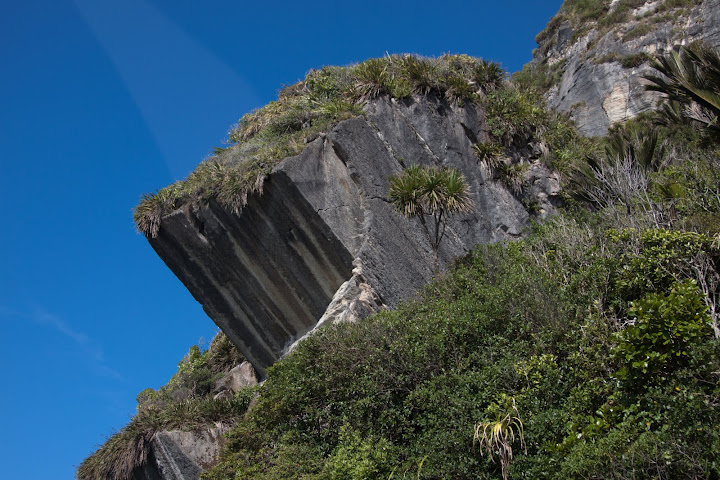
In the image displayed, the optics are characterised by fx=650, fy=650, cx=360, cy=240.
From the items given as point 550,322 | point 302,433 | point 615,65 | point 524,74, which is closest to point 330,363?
point 302,433

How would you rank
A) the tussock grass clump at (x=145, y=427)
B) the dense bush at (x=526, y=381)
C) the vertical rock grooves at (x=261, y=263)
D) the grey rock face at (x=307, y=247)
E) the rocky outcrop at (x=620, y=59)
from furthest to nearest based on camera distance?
the rocky outcrop at (x=620, y=59) → the vertical rock grooves at (x=261, y=263) → the grey rock face at (x=307, y=247) → the tussock grass clump at (x=145, y=427) → the dense bush at (x=526, y=381)

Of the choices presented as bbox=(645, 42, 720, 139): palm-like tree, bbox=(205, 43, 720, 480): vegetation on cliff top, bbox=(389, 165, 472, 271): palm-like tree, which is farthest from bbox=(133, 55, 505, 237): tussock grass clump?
bbox=(645, 42, 720, 139): palm-like tree

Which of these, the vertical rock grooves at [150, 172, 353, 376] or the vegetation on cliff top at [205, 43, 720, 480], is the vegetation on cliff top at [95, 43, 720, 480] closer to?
the vegetation on cliff top at [205, 43, 720, 480]

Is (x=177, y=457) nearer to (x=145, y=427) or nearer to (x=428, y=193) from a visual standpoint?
(x=145, y=427)

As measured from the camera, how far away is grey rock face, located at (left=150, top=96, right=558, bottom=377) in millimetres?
15094

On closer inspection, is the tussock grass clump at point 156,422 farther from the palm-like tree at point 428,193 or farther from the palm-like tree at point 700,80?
the palm-like tree at point 700,80

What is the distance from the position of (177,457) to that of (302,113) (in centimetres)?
937

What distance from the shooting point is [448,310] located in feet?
37.8

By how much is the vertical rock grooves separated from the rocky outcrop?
17814 millimetres

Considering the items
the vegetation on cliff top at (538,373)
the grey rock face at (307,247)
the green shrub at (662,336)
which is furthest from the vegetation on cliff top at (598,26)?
the green shrub at (662,336)

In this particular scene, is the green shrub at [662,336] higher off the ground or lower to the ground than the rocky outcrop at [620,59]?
lower

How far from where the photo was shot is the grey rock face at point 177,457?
13.7 m

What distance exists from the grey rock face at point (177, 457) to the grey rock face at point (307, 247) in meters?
2.82

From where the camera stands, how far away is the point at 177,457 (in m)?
13.8
